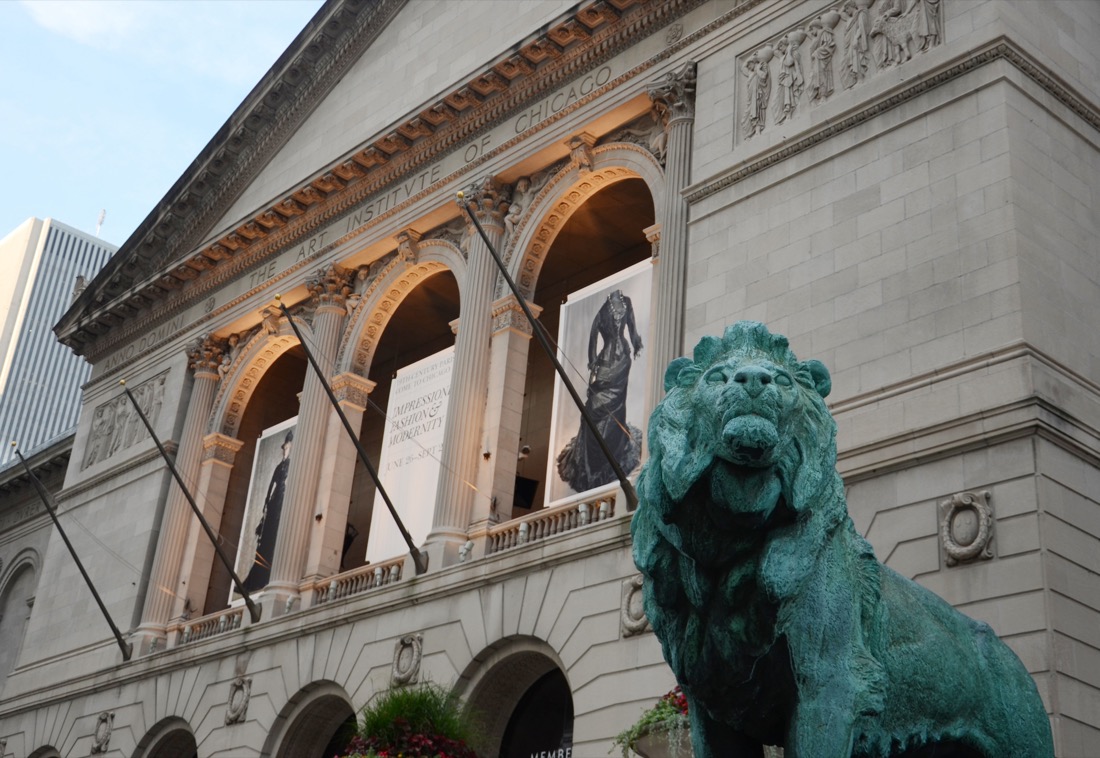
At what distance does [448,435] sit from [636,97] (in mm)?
6814

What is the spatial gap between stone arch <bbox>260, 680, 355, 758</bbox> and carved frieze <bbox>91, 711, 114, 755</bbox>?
608 centimetres

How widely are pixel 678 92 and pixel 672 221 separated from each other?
2.48 m

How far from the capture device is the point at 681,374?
20.0ft

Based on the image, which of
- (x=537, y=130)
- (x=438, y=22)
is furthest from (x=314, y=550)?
(x=438, y=22)

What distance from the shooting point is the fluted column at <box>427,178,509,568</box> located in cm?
2522

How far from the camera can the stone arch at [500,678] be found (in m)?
22.8

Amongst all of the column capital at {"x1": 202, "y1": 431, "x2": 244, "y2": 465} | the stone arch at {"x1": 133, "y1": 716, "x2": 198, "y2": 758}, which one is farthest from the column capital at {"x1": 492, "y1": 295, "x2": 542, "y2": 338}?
the stone arch at {"x1": 133, "y1": 716, "x2": 198, "y2": 758}

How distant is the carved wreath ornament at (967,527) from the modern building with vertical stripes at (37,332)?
12011cm

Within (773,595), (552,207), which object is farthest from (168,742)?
(773,595)

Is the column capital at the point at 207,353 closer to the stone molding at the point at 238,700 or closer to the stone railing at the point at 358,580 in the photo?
the stone railing at the point at 358,580

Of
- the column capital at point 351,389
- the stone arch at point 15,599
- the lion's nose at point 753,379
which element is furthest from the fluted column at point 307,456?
the lion's nose at point 753,379

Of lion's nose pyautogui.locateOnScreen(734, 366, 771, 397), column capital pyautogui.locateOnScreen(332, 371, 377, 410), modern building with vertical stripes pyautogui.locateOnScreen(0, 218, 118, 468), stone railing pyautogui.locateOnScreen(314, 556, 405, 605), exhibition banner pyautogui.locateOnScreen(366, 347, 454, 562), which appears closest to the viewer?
lion's nose pyautogui.locateOnScreen(734, 366, 771, 397)

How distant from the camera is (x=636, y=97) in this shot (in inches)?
999

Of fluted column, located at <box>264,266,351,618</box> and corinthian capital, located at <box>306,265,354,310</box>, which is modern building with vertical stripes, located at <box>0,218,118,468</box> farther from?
fluted column, located at <box>264,266,351,618</box>
